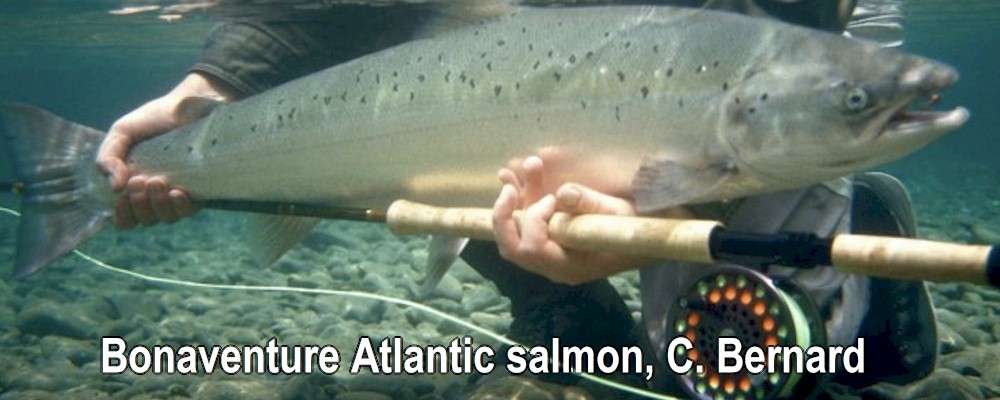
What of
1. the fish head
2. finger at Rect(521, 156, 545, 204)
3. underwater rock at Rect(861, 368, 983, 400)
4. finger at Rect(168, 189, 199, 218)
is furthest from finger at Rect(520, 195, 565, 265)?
finger at Rect(168, 189, 199, 218)

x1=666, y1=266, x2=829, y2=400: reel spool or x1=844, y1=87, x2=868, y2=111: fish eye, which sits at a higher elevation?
x1=844, y1=87, x2=868, y2=111: fish eye

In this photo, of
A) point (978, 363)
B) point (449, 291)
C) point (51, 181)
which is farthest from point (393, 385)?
point (978, 363)

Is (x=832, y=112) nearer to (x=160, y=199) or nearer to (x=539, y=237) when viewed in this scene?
(x=539, y=237)

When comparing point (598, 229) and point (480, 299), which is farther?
point (480, 299)

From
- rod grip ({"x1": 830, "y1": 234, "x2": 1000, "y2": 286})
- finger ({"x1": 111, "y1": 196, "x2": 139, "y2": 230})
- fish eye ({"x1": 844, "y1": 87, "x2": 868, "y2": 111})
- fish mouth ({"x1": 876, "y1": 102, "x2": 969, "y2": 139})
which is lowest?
rod grip ({"x1": 830, "y1": 234, "x2": 1000, "y2": 286})

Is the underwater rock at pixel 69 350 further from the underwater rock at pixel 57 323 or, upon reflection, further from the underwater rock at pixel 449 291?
the underwater rock at pixel 449 291

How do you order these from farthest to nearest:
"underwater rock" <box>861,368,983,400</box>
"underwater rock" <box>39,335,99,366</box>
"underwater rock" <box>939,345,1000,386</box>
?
"underwater rock" <box>39,335,99,366</box> < "underwater rock" <box>939,345,1000,386</box> < "underwater rock" <box>861,368,983,400</box>

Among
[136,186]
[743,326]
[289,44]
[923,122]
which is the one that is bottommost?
[743,326]

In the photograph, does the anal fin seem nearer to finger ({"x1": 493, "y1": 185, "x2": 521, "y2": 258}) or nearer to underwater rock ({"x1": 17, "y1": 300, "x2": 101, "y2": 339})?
finger ({"x1": 493, "y1": 185, "x2": 521, "y2": 258})
